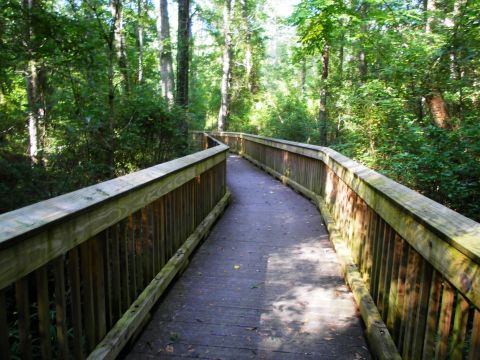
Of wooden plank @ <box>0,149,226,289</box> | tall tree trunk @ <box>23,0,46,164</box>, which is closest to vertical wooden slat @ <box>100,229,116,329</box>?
wooden plank @ <box>0,149,226,289</box>

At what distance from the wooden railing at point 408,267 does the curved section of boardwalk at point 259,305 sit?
0.80ft

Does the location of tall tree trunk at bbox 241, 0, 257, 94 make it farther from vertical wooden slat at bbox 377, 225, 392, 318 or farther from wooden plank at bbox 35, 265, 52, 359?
wooden plank at bbox 35, 265, 52, 359

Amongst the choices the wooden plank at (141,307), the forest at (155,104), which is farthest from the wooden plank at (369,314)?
the forest at (155,104)

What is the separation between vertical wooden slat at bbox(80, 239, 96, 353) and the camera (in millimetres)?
2348

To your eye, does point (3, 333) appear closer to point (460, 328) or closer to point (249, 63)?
point (460, 328)

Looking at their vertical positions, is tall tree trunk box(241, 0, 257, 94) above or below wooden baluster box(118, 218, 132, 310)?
above

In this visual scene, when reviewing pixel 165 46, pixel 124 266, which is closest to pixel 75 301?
pixel 124 266

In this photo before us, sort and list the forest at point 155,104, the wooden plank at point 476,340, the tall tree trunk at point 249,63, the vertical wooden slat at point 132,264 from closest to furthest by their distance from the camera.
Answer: the wooden plank at point 476,340
the vertical wooden slat at point 132,264
the forest at point 155,104
the tall tree trunk at point 249,63

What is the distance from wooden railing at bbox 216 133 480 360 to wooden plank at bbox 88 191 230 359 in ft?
5.52

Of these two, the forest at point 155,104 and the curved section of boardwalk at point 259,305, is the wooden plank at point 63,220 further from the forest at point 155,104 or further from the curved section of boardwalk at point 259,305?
the forest at point 155,104

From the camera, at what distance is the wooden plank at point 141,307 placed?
2.52 meters

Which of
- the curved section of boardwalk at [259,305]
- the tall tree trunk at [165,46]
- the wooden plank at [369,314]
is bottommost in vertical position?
the curved section of boardwalk at [259,305]

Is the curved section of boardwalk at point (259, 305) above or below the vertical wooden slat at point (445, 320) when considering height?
below

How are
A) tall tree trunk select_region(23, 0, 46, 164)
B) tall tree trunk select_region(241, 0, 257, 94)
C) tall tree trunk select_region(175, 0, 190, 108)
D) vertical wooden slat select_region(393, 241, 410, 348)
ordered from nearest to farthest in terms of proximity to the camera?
vertical wooden slat select_region(393, 241, 410, 348)
tall tree trunk select_region(23, 0, 46, 164)
tall tree trunk select_region(175, 0, 190, 108)
tall tree trunk select_region(241, 0, 257, 94)
